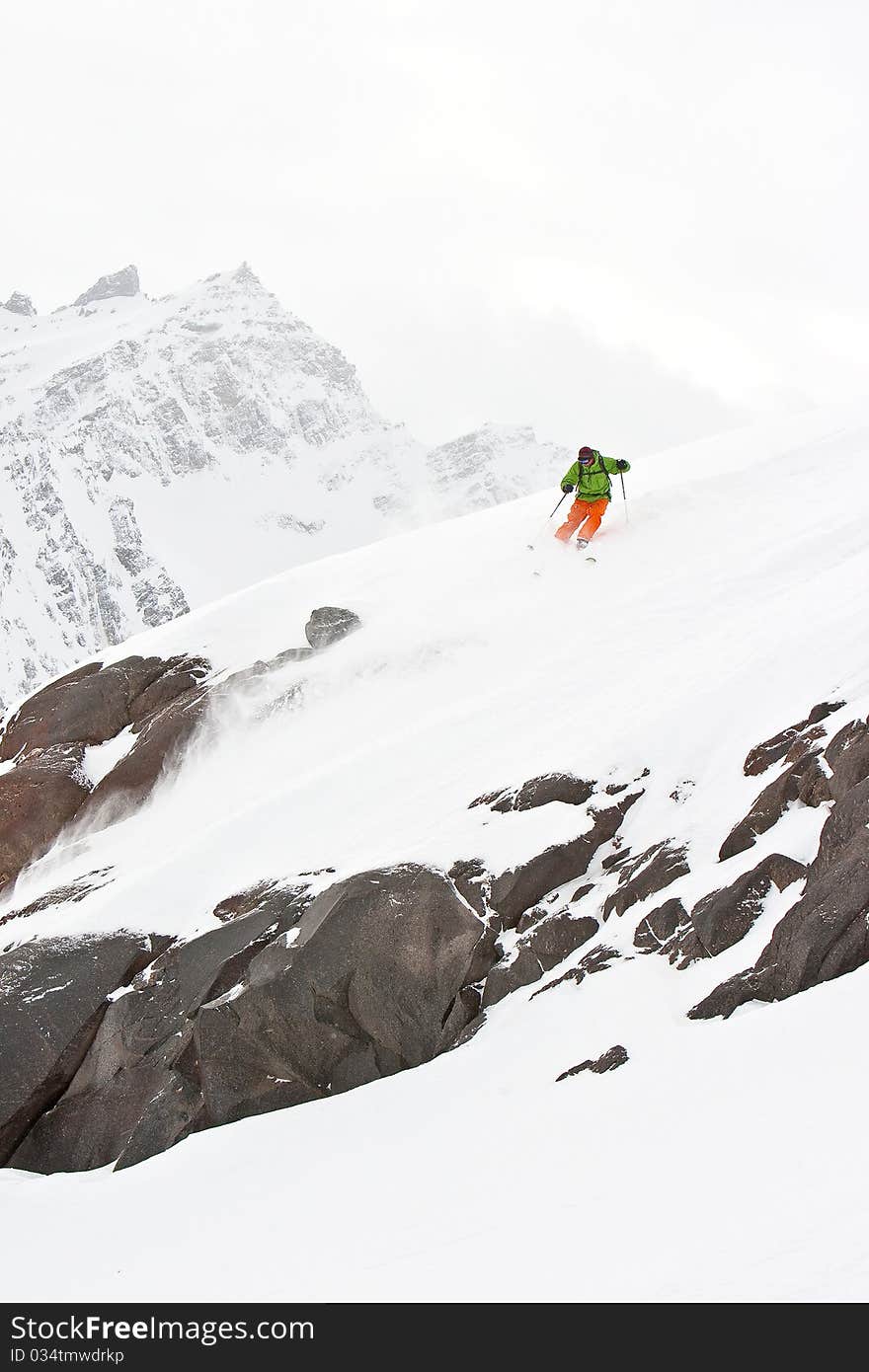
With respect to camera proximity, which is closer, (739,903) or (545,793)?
(739,903)

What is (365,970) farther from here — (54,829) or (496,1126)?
(54,829)

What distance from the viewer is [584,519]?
17.3 metres

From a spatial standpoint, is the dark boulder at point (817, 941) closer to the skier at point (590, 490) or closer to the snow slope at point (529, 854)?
the snow slope at point (529, 854)

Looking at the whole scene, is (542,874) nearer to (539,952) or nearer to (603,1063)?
(539,952)

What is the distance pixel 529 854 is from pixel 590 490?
358 inches

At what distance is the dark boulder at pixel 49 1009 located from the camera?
10859 mm

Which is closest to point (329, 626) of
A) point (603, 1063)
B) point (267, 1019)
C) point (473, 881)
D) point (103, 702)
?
point (103, 702)

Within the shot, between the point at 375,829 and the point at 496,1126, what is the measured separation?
507cm

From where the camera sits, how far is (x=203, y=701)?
16.4 meters

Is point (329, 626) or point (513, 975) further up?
point (329, 626)

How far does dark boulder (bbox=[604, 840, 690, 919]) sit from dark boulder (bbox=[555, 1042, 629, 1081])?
2.05 m

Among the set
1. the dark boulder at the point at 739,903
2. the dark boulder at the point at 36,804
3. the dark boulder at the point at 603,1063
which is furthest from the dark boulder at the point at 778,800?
the dark boulder at the point at 36,804

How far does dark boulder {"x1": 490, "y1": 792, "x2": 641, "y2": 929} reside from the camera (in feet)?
32.5

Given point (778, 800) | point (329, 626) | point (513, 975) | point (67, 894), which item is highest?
point (329, 626)
